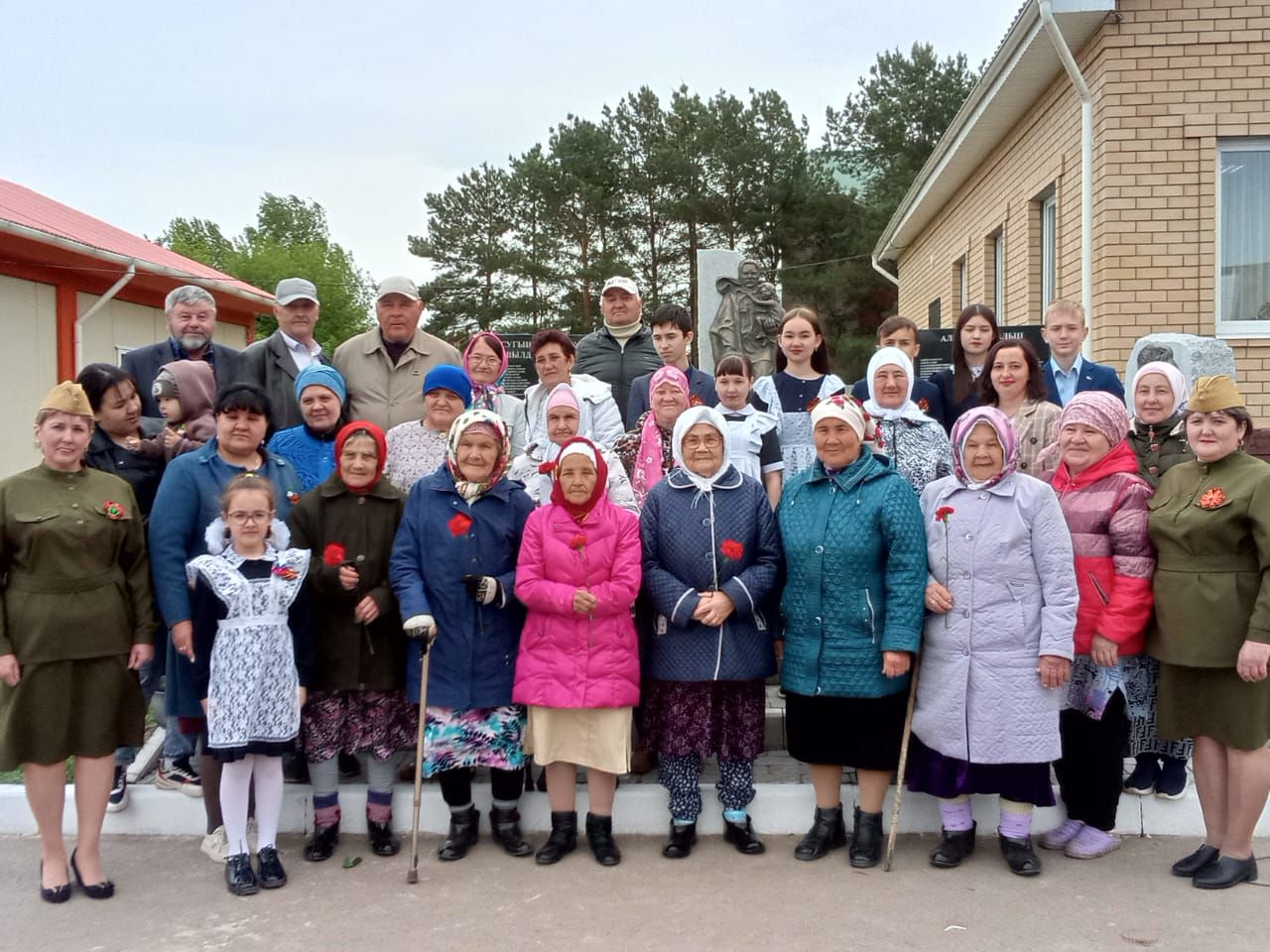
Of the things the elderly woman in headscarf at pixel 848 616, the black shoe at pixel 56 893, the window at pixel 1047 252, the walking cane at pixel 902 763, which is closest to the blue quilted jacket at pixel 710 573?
the elderly woman in headscarf at pixel 848 616

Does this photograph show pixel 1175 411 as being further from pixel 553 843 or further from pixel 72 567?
pixel 72 567

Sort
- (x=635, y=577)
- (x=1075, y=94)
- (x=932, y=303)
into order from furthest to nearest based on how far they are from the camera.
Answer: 1. (x=932, y=303)
2. (x=1075, y=94)
3. (x=635, y=577)

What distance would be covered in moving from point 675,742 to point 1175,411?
2.59 metres

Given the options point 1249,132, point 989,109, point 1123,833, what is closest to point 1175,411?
point 1123,833

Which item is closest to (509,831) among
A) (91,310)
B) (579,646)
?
(579,646)

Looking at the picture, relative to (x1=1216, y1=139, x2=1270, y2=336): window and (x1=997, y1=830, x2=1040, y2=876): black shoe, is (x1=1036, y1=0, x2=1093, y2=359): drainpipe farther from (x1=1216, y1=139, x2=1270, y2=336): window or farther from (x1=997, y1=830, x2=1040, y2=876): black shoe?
(x1=997, y1=830, x2=1040, y2=876): black shoe

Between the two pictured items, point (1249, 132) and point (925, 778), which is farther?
point (1249, 132)

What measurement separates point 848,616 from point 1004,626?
1.94 ft

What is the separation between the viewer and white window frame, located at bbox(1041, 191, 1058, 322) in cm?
1116

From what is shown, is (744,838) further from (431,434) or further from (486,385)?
(486,385)

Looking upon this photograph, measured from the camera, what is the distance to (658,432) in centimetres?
516

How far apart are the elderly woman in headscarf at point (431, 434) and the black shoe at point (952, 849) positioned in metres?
2.74

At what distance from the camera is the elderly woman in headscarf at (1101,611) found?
4145 millimetres

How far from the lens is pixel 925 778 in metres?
4.31
